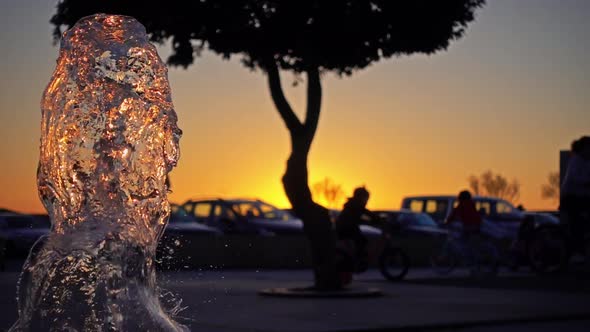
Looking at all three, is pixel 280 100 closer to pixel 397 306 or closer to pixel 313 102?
pixel 313 102

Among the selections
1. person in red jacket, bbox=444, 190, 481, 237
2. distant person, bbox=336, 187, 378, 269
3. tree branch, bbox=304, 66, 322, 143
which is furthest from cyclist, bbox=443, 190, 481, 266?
tree branch, bbox=304, 66, 322, 143

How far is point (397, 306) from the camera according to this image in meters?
16.8

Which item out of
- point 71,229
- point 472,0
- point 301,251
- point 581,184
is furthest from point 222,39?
point 301,251

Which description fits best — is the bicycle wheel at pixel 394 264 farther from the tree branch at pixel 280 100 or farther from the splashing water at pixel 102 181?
the splashing water at pixel 102 181

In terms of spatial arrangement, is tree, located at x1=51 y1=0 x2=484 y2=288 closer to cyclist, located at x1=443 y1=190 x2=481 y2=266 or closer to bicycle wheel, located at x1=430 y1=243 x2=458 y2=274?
cyclist, located at x1=443 y1=190 x2=481 y2=266

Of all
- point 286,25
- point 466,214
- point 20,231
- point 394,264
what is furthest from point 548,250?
point 20,231

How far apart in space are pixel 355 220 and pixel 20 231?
646 inches

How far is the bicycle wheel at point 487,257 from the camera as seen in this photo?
26.4m

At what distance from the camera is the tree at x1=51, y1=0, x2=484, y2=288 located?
18.0m

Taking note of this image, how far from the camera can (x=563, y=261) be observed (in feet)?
73.2

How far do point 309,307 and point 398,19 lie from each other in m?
4.73

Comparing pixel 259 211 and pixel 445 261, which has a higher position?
pixel 259 211

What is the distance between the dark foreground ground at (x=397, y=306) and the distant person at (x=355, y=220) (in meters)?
0.86

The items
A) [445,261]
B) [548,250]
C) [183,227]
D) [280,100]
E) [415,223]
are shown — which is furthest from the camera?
[415,223]
